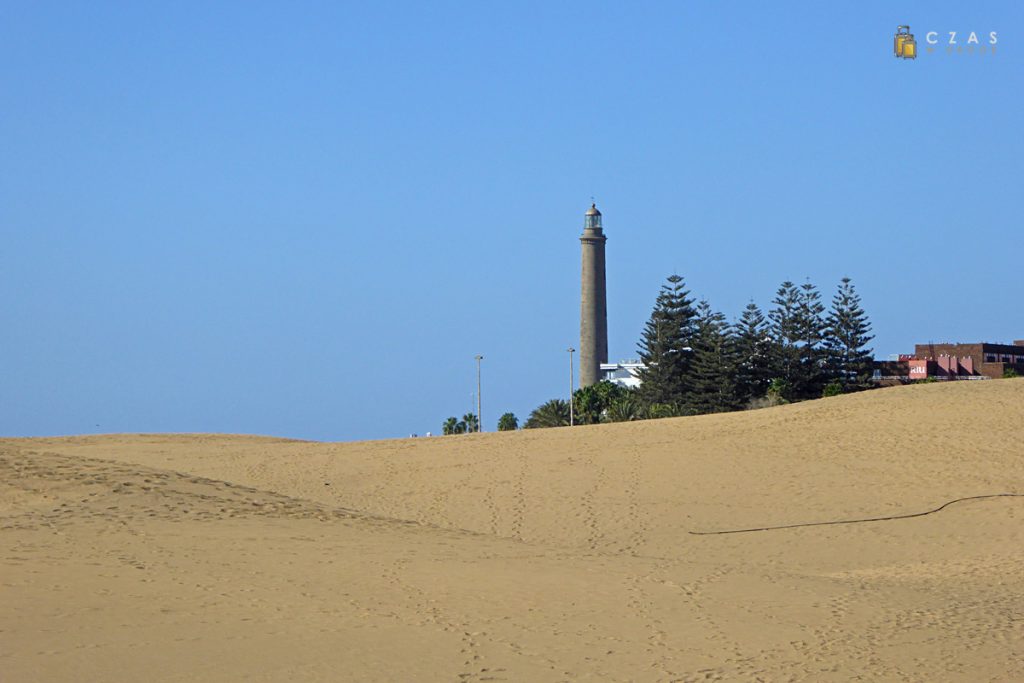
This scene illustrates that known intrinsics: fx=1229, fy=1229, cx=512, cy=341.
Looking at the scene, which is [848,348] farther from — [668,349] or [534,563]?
[534,563]

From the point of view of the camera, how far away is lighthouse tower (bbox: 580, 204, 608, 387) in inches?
3593

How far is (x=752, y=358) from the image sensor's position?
77875 mm

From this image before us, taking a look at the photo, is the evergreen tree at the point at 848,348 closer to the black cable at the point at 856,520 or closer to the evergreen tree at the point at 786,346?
the evergreen tree at the point at 786,346

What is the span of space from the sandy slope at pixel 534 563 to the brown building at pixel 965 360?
57738 millimetres

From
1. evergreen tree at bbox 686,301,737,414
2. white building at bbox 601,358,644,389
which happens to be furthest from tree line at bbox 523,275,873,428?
white building at bbox 601,358,644,389

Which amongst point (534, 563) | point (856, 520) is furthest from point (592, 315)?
point (534, 563)

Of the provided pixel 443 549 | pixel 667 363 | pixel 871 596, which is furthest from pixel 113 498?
pixel 667 363

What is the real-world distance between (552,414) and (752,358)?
13.2m

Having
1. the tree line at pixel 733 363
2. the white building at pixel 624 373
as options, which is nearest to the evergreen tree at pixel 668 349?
the tree line at pixel 733 363

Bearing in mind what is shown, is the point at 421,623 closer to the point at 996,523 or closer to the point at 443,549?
the point at 443,549

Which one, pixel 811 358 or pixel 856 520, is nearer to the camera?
pixel 856 520

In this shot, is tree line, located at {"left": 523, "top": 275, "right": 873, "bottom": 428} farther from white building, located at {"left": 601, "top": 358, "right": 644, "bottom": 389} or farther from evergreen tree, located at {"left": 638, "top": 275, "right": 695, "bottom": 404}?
white building, located at {"left": 601, "top": 358, "right": 644, "bottom": 389}

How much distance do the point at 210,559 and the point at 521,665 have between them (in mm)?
5732

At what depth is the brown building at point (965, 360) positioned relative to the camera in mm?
88438
